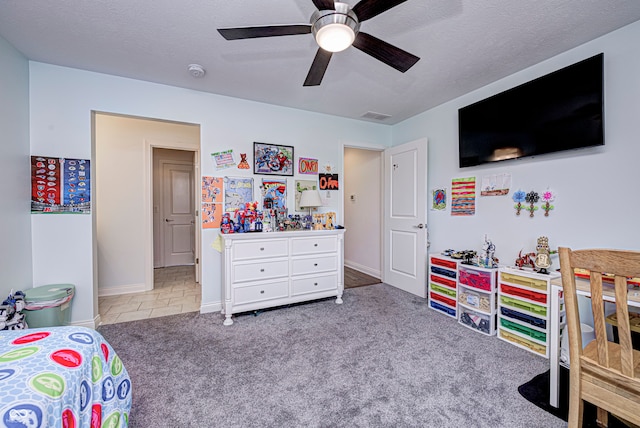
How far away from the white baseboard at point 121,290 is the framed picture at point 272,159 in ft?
7.73

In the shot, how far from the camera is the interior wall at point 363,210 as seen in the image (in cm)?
432

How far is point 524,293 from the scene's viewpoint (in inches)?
84.7

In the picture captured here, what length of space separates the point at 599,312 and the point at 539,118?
74.4 inches

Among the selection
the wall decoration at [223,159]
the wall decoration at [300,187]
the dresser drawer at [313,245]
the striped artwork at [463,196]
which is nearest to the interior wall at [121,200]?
the wall decoration at [223,159]

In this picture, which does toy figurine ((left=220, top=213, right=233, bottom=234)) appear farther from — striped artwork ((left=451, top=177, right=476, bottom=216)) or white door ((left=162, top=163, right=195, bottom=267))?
white door ((left=162, top=163, right=195, bottom=267))

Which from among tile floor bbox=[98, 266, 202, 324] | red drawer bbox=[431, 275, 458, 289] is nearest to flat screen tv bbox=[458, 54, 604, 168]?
red drawer bbox=[431, 275, 458, 289]

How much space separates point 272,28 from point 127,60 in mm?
1683

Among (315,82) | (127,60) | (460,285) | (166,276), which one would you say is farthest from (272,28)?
(166,276)

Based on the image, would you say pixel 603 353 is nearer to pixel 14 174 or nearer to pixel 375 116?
pixel 375 116

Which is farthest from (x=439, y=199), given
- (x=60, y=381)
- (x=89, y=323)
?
(x=89, y=323)

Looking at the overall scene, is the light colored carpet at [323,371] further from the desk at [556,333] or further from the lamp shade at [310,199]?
the lamp shade at [310,199]

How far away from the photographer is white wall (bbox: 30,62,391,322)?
2387 mm

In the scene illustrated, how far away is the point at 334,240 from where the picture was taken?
314 cm

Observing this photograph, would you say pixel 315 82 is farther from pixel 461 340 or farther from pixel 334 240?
pixel 461 340
